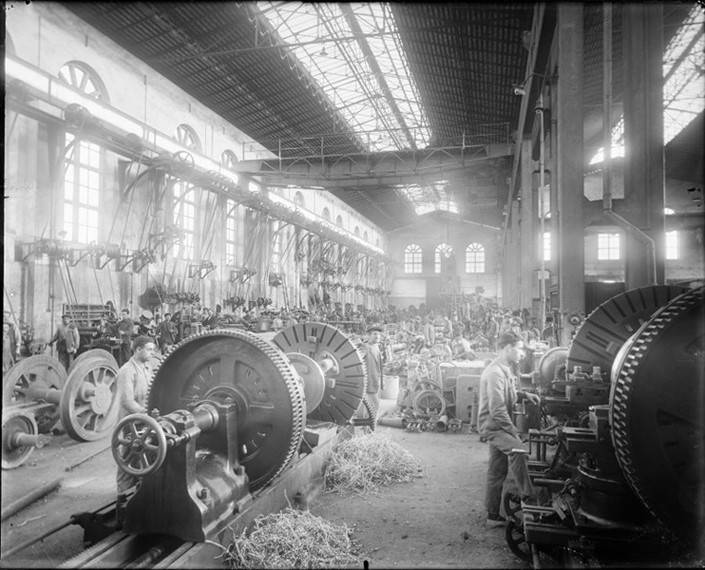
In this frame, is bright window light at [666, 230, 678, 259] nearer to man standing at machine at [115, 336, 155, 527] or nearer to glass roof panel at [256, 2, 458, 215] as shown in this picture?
glass roof panel at [256, 2, 458, 215]

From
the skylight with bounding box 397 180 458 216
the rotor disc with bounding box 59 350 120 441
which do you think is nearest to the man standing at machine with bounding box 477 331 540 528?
the rotor disc with bounding box 59 350 120 441

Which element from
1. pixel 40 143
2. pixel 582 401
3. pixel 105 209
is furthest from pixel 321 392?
pixel 105 209

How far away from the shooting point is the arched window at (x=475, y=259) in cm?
3478

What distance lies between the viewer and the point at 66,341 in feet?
25.0

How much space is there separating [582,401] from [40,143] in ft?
30.1

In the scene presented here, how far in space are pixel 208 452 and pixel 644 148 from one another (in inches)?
241

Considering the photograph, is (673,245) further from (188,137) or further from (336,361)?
(336,361)

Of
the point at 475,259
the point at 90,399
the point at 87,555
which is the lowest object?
the point at 87,555

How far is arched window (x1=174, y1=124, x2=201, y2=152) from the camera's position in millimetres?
13094

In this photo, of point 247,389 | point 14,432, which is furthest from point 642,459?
point 14,432

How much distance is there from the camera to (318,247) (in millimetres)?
21734

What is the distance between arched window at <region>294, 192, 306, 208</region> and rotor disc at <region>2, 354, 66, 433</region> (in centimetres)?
1579

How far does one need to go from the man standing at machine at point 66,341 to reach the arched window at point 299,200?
1391 cm

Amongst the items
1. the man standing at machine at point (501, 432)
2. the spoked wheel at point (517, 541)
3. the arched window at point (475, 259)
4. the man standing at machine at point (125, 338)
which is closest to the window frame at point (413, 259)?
the arched window at point (475, 259)
